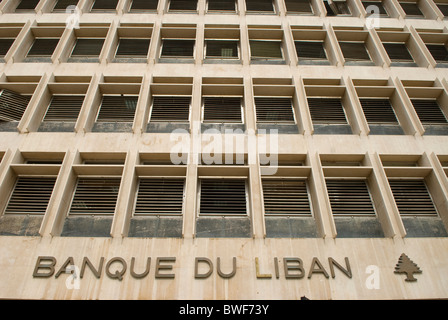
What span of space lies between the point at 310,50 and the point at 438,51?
22.4 ft

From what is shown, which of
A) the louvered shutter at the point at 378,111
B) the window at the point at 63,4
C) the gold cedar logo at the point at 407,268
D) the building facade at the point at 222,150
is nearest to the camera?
the gold cedar logo at the point at 407,268

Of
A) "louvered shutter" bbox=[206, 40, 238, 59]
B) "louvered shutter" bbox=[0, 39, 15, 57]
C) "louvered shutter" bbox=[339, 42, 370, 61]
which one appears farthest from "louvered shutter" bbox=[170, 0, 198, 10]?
"louvered shutter" bbox=[0, 39, 15, 57]

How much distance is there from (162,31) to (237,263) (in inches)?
503

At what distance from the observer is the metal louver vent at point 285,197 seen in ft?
38.4

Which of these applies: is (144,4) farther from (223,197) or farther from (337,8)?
(223,197)

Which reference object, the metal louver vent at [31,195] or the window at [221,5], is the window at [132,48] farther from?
the metal louver vent at [31,195]

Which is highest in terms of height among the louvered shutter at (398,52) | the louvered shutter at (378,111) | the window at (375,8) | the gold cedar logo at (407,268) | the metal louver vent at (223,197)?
the window at (375,8)

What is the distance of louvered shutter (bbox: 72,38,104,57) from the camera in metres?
16.7

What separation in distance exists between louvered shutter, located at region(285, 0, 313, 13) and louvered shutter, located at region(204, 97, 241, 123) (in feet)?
26.0

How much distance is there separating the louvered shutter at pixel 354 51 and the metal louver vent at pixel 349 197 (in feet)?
25.2

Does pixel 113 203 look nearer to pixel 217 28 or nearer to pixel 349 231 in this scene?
pixel 349 231

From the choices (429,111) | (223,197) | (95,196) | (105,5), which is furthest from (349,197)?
(105,5)

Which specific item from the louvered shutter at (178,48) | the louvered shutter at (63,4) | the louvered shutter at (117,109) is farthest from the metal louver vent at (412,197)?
the louvered shutter at (63,4)

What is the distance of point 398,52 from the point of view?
17172 mm
